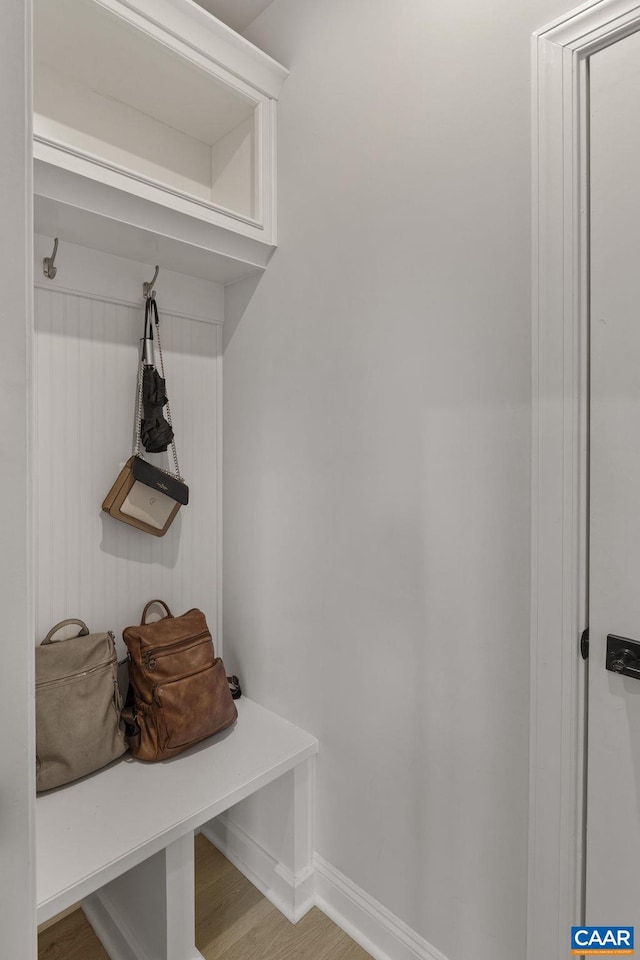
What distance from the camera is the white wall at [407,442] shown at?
3.54 ft

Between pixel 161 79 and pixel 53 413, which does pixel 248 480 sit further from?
pixel 161 79

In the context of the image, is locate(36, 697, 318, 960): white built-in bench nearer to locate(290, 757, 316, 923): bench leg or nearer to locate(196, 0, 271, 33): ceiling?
locate(290, 757, 316, 923): bench leg

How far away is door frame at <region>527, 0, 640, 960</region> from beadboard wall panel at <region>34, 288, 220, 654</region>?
1157 mm

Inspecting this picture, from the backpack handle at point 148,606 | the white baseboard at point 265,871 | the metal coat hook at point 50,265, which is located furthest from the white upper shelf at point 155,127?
the white baseboard at point 265,871

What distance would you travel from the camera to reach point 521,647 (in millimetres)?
1065

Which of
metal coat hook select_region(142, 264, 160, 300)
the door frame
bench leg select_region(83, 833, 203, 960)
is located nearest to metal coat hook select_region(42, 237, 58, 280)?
metal coat hook select_region(142, 264, 160, 300)

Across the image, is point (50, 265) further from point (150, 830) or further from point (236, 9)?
point (150, 830)

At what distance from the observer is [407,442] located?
1.26 m

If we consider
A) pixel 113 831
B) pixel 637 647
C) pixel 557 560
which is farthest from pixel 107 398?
pixel 637 647

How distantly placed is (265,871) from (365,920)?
0.34m

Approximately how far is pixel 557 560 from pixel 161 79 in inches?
66.1

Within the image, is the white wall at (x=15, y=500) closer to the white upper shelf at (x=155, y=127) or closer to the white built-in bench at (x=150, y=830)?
the white built-in bench at (x=150, y=830)

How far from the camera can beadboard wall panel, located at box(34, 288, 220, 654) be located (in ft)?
4.79

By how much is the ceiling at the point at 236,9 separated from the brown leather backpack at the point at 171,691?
6.29 ft
